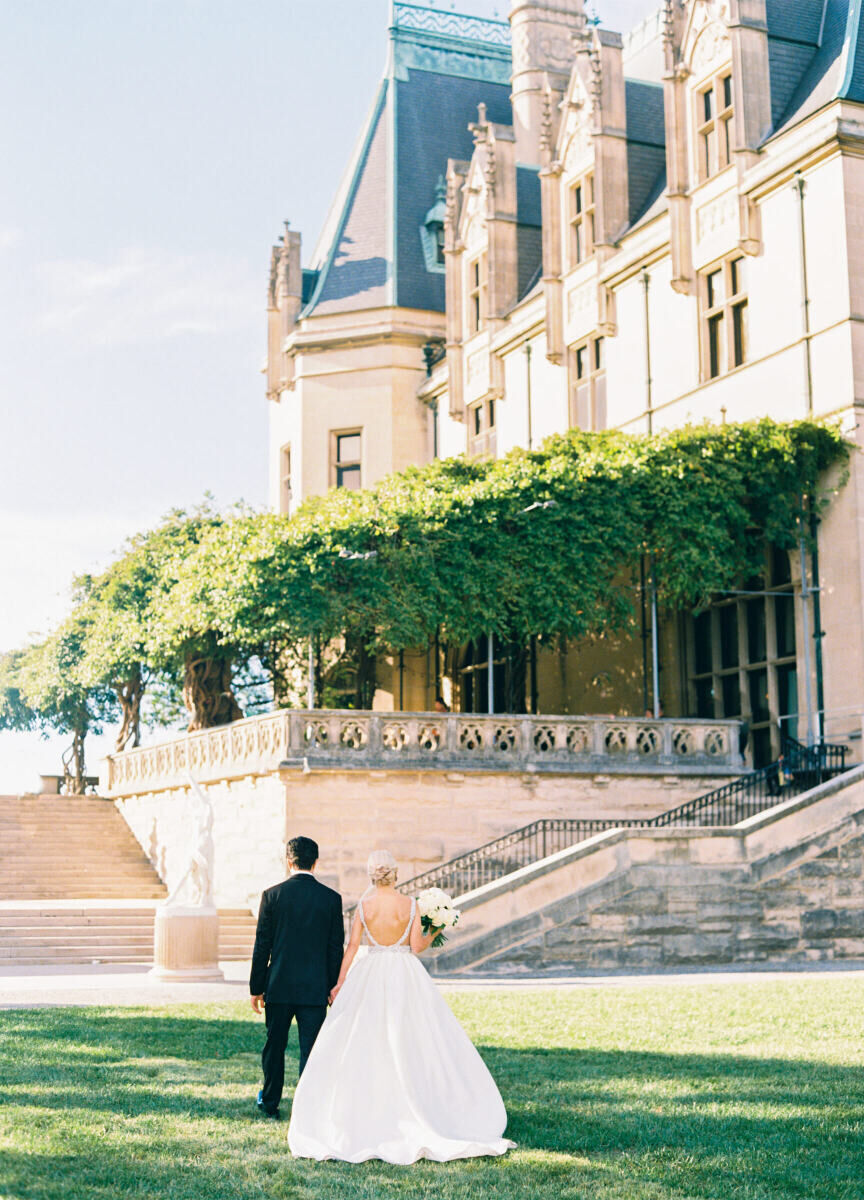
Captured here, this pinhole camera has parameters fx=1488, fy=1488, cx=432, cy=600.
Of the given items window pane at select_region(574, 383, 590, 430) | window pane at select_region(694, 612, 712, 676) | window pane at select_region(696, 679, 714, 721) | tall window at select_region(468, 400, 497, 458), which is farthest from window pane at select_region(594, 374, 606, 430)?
window pane at select_region(696, 679, 714, 721)

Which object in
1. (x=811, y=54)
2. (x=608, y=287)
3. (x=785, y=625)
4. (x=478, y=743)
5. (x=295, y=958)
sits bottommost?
(x=295, y=958)

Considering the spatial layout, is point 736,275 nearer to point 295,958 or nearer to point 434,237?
point 434,237

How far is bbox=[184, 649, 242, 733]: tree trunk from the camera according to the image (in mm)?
35781

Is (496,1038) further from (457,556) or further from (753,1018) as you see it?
(457,556)

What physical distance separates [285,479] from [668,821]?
2205 centimetres

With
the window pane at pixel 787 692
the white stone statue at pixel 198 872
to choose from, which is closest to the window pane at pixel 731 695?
the window pane at pixel 787 692

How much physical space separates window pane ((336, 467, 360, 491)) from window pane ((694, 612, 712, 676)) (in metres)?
12.7

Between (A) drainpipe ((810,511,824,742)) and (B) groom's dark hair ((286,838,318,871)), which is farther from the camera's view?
(A) drainpipe ((810,511,824,742))

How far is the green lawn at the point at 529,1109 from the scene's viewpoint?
23.2ft

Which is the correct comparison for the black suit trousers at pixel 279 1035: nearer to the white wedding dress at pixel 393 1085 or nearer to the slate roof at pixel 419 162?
the white wedding dress at pixel 393 1085

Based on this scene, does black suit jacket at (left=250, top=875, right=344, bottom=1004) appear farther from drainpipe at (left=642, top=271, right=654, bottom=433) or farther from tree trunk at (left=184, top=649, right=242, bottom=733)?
tree trunk at (left=184, top=649, right=242, bottom=733)

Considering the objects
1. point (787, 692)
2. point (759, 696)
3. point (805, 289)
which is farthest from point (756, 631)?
point (805, 289)

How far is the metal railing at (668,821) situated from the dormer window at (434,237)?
68.1ft

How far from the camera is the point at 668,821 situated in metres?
24.9
